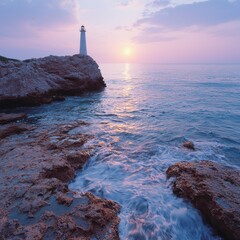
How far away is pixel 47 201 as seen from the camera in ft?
13.7

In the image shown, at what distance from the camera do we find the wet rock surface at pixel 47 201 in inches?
136

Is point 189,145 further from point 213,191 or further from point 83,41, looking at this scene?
point 83,41

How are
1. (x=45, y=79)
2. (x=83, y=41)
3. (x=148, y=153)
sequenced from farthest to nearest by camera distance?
(x=83, y=41) < (x=45, y=79) < (x=148, y=153)

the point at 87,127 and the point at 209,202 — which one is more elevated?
the point at 209,202

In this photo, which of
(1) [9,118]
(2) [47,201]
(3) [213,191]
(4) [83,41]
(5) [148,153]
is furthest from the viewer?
(4) [83,41]

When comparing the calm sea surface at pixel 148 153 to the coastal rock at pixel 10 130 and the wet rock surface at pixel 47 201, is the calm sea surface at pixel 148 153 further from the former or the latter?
the coastal rock at pixel 10 130

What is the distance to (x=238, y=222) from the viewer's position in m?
3.68

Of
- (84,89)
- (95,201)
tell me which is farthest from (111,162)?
(84,89)

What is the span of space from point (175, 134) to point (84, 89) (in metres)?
14.4

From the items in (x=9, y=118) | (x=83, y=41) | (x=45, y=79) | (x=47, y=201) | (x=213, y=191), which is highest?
(x=83, y=41)

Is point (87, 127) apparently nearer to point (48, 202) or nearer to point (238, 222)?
point (48, 202)

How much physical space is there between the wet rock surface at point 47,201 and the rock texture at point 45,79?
8096 mm

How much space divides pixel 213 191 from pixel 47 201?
3226mm

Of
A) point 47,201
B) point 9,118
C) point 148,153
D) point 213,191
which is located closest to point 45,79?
point 9,118
